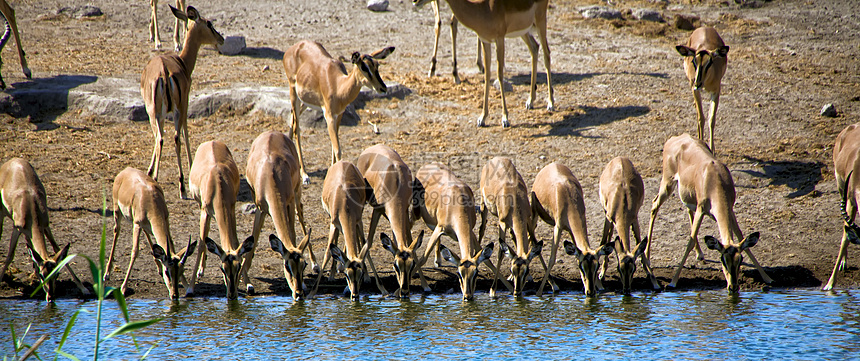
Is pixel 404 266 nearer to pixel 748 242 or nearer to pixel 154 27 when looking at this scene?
pixel 748 242

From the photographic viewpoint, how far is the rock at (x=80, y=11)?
21281mm

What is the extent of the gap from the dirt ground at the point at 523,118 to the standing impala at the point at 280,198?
0.65m

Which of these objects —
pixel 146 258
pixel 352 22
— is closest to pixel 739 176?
pixel 146 258

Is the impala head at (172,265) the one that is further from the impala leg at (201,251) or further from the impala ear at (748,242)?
the impala ear at (748,242)

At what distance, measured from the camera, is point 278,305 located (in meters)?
8.39

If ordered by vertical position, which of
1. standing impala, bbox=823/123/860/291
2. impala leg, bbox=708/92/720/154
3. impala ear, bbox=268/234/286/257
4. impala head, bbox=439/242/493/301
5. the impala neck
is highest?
the impala neck

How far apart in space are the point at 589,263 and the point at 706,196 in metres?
1.82

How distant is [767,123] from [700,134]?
195 cm

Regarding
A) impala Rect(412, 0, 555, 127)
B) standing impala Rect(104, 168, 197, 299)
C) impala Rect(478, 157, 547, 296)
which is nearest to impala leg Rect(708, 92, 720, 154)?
impala Rect(412, 0, 555, 127)

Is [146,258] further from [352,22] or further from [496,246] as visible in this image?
[352,22]

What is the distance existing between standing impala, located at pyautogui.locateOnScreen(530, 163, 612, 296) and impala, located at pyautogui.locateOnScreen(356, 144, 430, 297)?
4.98 ft

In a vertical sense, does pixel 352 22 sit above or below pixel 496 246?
above

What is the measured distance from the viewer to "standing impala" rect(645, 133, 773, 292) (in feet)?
28.9

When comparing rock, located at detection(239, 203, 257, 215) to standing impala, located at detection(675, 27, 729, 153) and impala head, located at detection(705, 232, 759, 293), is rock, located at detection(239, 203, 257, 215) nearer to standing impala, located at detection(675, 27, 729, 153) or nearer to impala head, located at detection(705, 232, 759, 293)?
impala head, located at detection(705, 232, 759, 293)
